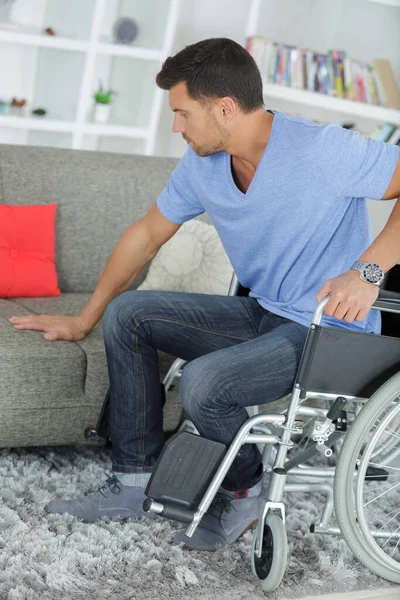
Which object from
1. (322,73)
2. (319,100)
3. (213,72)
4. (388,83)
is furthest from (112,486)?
(388,83)

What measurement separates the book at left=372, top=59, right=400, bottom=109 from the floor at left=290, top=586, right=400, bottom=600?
2827mm

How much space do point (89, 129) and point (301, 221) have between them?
2.53 meters

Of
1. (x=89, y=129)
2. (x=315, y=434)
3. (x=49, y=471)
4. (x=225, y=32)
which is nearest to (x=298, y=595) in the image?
(x=315, y=434)

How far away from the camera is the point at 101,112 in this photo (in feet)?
14.2

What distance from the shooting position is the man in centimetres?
183

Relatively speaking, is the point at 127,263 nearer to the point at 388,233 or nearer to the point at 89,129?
the point at 388,233

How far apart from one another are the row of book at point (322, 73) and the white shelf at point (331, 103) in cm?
5

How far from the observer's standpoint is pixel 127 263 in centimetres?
221

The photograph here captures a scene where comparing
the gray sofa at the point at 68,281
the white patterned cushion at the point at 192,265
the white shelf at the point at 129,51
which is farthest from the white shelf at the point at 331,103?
the white patterned cushion at the point at 192,265

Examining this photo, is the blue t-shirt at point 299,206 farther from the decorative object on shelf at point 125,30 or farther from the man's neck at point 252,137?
the decorative object on shelf at point 125,30

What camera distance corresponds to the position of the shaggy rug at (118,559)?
1.76m

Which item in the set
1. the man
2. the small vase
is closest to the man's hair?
the man

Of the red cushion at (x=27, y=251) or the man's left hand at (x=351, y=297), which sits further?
the red cushion at (x=27, y=251)

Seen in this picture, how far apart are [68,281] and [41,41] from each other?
173 centimetres
